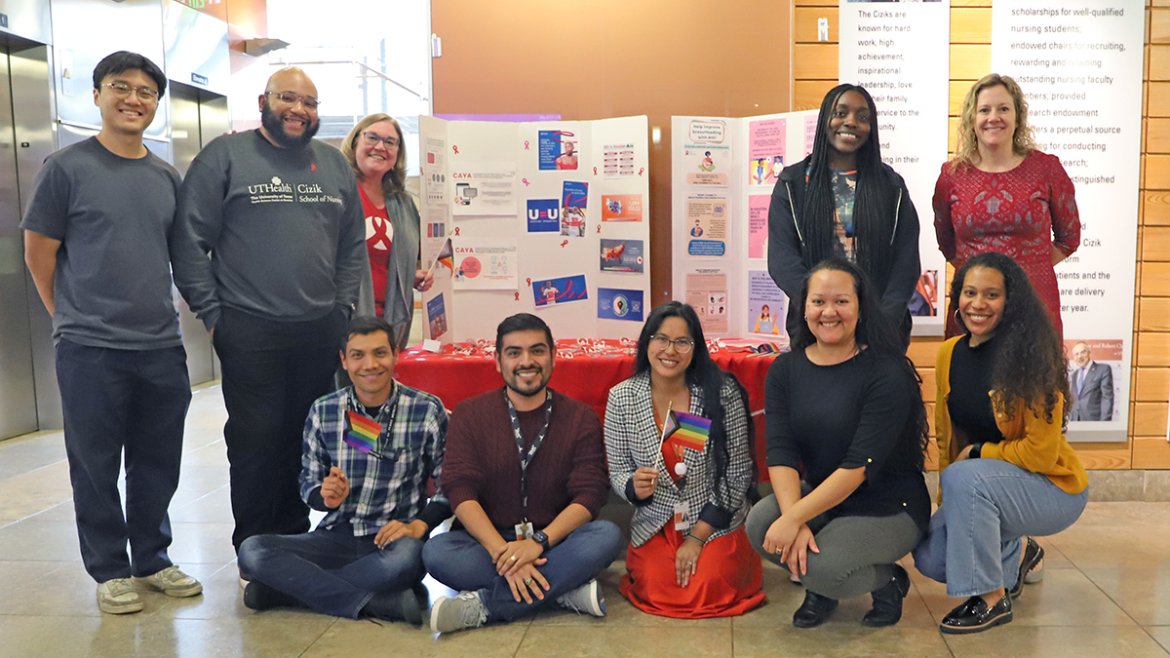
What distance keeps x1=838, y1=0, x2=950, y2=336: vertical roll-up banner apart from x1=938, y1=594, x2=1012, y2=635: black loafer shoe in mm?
1816

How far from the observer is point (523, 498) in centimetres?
305

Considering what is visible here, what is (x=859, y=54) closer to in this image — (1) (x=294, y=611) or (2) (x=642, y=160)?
(2) (x=642, y=160)

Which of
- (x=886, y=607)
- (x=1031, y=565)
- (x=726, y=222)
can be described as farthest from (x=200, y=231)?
(x=1031, y=565)

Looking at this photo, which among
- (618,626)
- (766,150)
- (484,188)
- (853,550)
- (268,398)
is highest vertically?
(766,150)

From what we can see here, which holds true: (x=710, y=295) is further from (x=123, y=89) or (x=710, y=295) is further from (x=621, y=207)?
(x=123, y=89)

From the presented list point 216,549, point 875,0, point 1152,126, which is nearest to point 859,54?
point 875,0

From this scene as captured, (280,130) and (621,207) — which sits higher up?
(280,130)

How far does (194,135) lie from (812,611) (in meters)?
6.93

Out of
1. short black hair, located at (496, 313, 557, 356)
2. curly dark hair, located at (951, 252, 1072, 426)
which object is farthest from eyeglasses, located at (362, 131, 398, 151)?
curly dark hair, located at (951, 252, 1072, 426)

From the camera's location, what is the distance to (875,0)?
4102 millimetres

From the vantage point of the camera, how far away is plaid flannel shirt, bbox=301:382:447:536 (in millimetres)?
3061

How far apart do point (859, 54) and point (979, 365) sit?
179 centimetres

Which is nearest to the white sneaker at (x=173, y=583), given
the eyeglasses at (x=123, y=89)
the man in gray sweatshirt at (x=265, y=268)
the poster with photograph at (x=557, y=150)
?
the man in gray sweatshirt at (x=265, y=268)

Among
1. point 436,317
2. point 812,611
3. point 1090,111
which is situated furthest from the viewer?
point 1090,111
